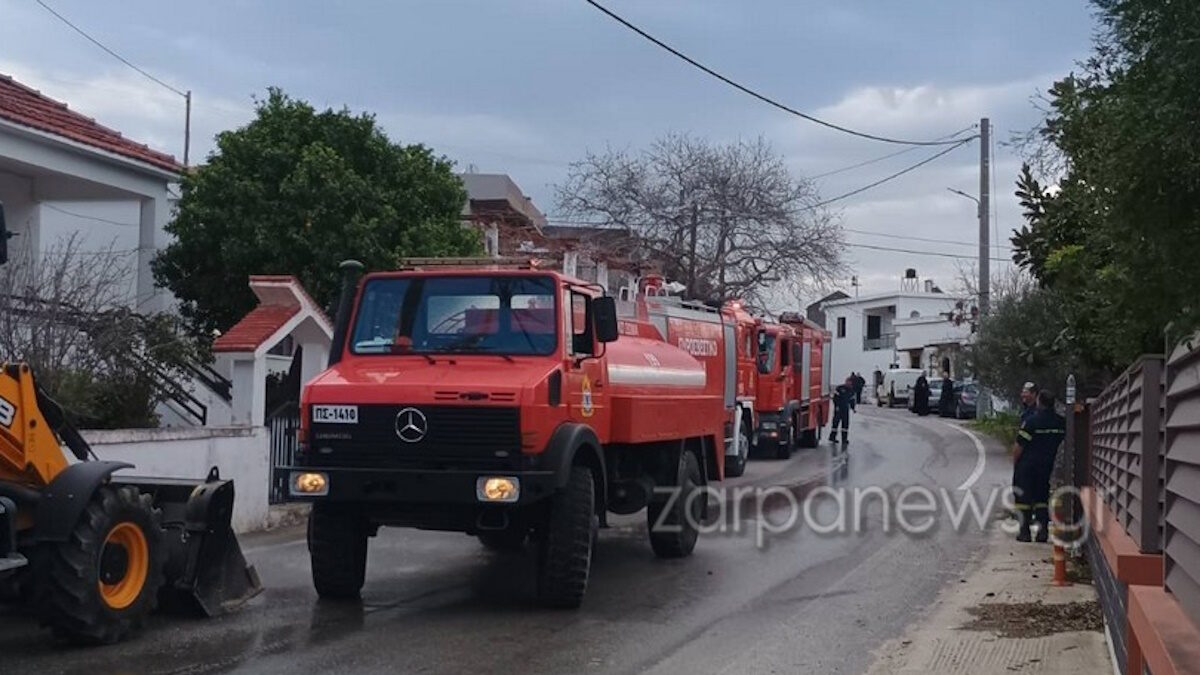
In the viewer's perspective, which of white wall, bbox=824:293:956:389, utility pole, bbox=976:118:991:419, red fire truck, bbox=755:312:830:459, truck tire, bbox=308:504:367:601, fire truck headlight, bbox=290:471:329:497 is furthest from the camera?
white wall, bbox=824:293:956:389

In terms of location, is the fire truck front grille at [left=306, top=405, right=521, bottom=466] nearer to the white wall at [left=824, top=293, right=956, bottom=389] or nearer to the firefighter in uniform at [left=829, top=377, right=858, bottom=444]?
the firefighter in uniform at [left=829, top=377, right=858, bottom=444]

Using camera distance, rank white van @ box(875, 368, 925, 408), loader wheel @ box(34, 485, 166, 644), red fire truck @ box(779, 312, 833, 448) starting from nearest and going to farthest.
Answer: loader wheel @ box(34, 485, 166, 644), red fire truck @ box(779, 312, 833, 448), white van @ box(875, 368, 925, 408)

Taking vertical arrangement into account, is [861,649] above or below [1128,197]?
below

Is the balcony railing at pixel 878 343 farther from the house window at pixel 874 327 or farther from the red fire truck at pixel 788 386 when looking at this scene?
the red fire truck at pixel 788 386

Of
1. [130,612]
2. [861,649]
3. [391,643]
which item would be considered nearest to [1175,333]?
[861,649]

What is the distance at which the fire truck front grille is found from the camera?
32.4 feet

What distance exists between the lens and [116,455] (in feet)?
42.1

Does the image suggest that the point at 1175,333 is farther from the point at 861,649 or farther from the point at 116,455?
the point at 116,455

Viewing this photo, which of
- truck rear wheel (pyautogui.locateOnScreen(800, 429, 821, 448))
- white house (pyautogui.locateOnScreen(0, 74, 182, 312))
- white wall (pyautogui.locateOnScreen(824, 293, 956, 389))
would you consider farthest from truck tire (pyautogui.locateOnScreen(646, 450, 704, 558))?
white wall (pyautogui.locateOnScreen(824, 293, 956, 389))

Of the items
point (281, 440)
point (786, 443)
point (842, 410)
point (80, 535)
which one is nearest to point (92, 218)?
point (281, 440)

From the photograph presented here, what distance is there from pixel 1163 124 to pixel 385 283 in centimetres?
680

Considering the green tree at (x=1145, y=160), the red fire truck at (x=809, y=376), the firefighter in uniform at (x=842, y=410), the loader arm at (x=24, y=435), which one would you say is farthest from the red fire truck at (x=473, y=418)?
the firefighter in uniform at (x=842, y=410)

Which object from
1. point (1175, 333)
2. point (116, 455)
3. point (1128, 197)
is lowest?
point (116, 455)

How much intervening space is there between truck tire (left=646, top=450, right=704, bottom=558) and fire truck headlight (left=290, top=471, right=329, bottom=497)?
3919 millimetres
